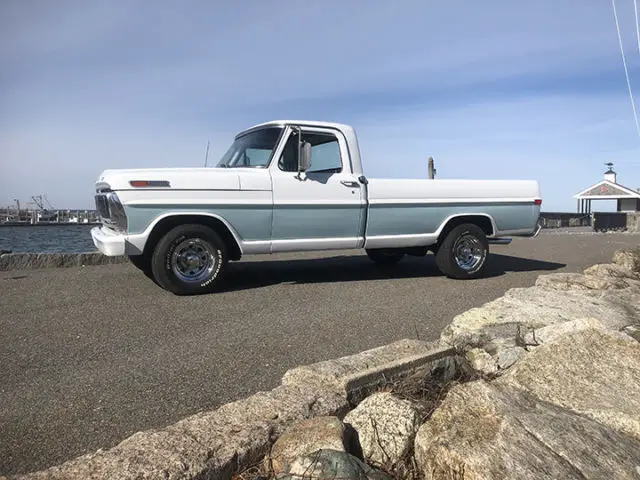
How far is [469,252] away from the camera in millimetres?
7957

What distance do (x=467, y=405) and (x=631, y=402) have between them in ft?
3.11

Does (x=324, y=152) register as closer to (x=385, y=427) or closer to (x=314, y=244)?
(x=314, y=244)

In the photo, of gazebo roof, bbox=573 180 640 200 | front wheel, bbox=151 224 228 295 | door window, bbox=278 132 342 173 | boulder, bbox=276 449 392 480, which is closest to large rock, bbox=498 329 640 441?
boulder, bbox=276 449 392 480

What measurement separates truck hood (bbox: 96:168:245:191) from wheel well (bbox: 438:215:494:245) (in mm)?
3225

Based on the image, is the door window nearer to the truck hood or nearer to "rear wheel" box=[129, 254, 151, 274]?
the truck hood

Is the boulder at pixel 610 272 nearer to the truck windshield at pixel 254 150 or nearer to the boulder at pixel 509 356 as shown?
the boulder at pixel 509 356

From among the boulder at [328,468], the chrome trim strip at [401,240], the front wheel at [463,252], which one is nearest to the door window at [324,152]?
the chrome trim strip at [401,240]

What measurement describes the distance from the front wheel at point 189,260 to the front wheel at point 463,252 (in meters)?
3.22

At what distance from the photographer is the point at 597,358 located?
127 inches

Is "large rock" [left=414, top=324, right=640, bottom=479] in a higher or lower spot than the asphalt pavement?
higher

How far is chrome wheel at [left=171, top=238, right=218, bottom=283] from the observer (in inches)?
244

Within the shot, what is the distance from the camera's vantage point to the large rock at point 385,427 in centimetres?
246

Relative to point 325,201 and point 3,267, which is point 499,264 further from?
point 3,267

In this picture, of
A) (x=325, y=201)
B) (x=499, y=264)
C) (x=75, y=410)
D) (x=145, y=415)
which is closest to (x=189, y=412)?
(x=145, y=415)
